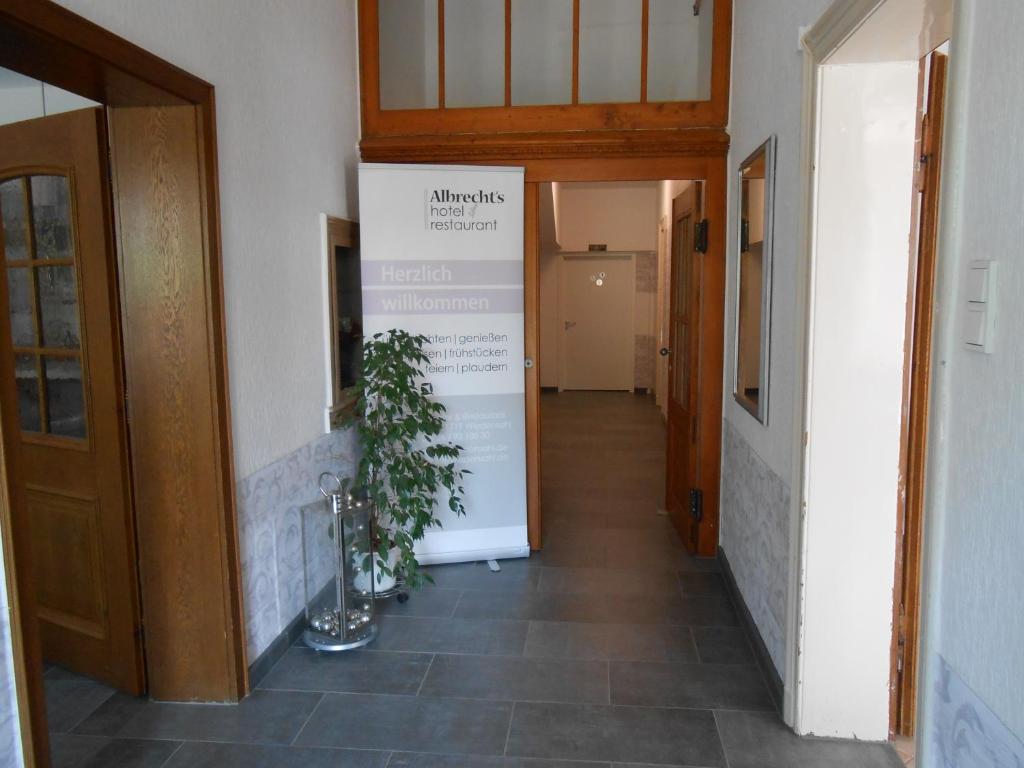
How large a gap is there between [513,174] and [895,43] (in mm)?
2104

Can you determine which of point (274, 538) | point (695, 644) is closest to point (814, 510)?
point (695, 644)

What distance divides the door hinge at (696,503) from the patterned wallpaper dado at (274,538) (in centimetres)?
194

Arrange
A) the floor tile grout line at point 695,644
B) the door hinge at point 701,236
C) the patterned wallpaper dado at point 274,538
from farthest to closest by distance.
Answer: the door hinge at point 701,236
the floor tile grout line at point 695,644
the patterned wallpaper dado at point 274,538

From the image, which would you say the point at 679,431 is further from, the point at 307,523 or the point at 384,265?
the point at 307,523

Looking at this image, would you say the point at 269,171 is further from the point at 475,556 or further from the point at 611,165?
the point at 475,556

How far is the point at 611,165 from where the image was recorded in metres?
4.05

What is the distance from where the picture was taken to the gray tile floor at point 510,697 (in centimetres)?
244

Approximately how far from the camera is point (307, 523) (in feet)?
11.0

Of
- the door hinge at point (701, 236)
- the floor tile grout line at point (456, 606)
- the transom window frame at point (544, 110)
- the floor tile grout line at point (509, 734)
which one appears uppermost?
the transom window frame at point (544, 110)

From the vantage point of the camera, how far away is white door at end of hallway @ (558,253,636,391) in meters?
10.8

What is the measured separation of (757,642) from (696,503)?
3.83 ft

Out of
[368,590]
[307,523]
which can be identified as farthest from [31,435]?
[368,590]

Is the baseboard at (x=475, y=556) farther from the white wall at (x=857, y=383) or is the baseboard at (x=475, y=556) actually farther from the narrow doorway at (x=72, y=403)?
the white wall at (x=857, y=383)

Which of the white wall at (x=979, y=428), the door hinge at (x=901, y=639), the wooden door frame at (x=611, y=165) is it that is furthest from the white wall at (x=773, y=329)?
the white wall at (x=979, y=428)
